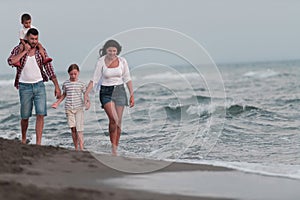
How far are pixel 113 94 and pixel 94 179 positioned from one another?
258 cm

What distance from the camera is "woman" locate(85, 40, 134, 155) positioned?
8555 millimetres

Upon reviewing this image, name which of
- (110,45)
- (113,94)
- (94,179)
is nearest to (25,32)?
(110,45)

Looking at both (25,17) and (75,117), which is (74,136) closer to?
(75,117)

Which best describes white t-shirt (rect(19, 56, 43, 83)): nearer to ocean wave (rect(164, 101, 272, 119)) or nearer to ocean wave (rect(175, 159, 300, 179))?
ocean wave (rect(175, 159, 300, 179))

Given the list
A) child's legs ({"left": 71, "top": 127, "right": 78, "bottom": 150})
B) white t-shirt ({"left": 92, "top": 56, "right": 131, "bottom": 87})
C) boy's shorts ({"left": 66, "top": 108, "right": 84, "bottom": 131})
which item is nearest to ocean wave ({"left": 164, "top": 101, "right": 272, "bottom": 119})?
child's legs ({"left": 71, "top": 127, "right": 78, "bottom": 150})

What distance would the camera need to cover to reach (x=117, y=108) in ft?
28.8

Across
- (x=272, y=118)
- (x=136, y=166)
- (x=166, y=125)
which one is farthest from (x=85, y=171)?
(x=272, y=118)

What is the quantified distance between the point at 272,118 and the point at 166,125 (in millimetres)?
3885

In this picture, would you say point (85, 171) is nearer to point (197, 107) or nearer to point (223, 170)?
point (223, 170)

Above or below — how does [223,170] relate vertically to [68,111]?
below

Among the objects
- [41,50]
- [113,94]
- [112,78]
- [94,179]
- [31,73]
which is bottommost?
[94,179]

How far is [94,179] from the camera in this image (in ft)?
20.4

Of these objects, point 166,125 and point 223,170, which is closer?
point 223,170

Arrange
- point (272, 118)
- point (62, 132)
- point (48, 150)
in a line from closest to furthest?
point (48, 150) → point (62, 132) → point (272, 118)
